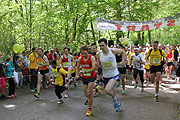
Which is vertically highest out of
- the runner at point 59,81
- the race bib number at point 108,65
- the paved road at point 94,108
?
the race bib number at point 108,65

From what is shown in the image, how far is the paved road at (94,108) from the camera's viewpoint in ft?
18.8

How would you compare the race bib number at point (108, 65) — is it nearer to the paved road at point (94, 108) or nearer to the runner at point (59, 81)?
the paved road at point (94, 108)

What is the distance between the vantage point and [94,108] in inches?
260

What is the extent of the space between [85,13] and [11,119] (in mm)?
11211

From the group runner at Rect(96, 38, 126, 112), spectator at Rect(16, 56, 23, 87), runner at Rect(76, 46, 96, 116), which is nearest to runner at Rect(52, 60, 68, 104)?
runner at Rect(76, 46, 96, 116)

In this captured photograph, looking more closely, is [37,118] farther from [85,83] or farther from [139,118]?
[139,118]

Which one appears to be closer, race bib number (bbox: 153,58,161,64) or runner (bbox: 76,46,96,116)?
runner (bbox: 76,46,96,116)

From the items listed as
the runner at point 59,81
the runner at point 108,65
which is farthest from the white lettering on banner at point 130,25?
the runner at point 108,65

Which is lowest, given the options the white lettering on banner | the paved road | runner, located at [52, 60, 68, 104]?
the paved road

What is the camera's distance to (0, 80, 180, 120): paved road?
18.8 feet

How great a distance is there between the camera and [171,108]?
648 centimetres

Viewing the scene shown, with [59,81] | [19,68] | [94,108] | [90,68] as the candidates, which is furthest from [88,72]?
[19,68]

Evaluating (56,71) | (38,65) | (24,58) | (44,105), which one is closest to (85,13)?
(24,58)

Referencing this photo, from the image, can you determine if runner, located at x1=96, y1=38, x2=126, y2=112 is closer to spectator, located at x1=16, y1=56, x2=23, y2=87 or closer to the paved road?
the paved road
